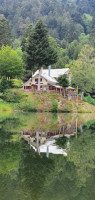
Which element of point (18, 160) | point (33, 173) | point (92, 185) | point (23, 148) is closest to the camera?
point (92, 185)

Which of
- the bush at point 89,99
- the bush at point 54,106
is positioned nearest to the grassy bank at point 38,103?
the bush at point 54,106

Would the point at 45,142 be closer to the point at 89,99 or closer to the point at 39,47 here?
the point at 39,47

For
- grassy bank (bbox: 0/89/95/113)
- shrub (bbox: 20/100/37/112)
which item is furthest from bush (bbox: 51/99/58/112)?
shrub (bbox: 20/100/37/112)

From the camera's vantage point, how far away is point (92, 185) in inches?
502

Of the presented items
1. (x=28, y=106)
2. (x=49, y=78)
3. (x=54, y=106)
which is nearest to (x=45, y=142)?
(x=28, y=106)

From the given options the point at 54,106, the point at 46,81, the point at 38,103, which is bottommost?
the point at 54,106

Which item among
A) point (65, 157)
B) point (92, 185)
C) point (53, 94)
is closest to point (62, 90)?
point (53, 94)

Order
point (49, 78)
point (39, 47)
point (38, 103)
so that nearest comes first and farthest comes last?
point (38, 103) → point (39, 47) → point (49, 78)

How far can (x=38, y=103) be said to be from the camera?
63625mm

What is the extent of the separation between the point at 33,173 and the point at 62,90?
5814 cm

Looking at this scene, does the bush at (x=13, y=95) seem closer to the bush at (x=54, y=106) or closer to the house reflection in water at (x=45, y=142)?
the bush at (x=54, y=106)

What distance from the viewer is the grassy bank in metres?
62.1

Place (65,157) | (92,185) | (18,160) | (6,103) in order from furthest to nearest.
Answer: (6,103)
(65,157)
(18,160)
(92,185)

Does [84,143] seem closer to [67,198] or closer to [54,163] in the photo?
[54,163]
